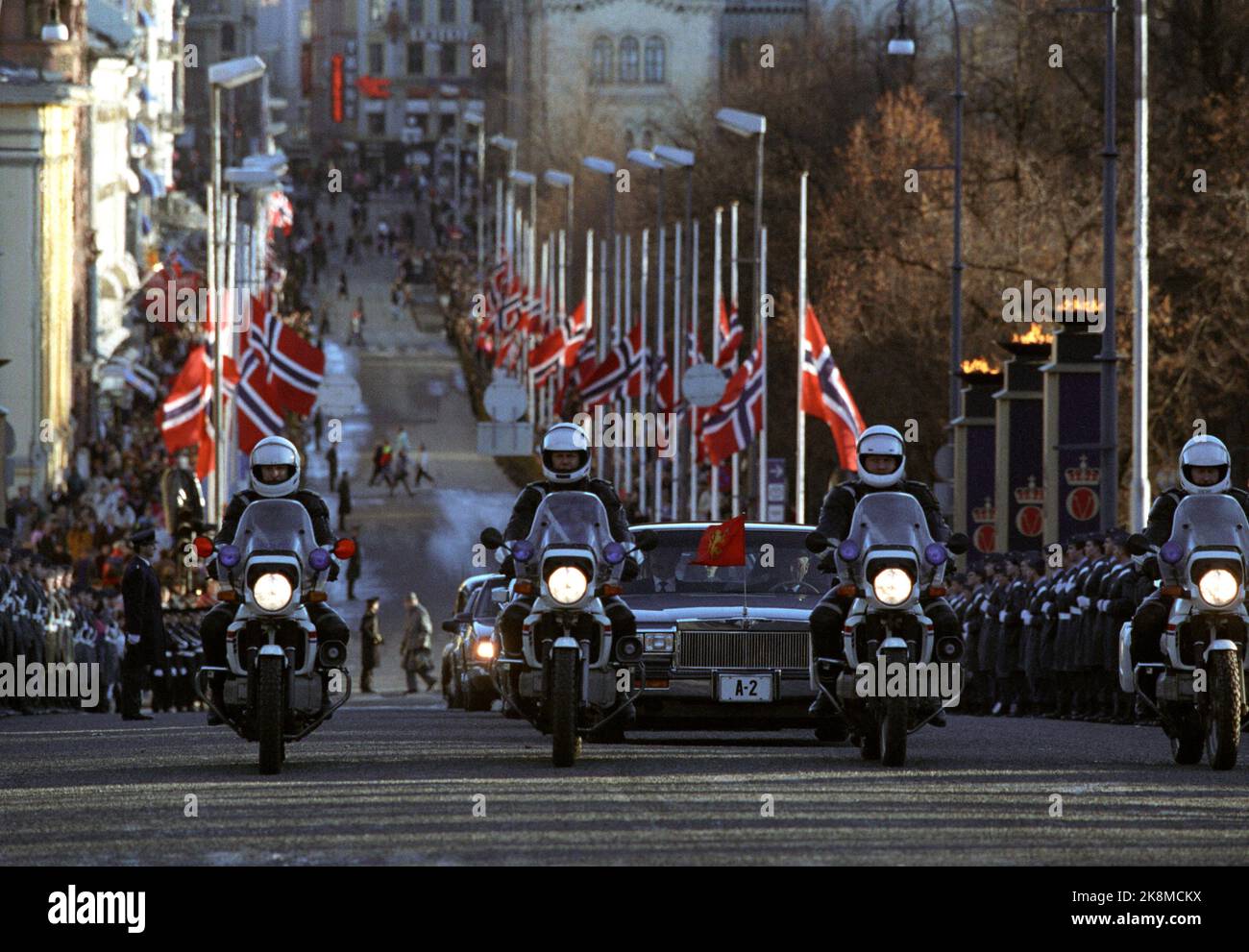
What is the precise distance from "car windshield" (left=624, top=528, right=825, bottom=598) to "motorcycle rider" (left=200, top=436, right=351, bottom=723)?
13.9ft

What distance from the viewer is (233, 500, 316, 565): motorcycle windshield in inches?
732

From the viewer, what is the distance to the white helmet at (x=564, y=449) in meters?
19.2

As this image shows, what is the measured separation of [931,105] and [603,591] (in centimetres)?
7814

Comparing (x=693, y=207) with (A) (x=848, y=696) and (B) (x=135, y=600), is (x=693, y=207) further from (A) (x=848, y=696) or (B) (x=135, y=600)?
(A) (x=848, y=696)

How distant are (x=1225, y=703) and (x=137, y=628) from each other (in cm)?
1441

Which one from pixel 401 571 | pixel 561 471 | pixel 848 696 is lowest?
pixel 401 571

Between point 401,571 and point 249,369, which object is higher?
point 249,369

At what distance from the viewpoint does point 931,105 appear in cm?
9581

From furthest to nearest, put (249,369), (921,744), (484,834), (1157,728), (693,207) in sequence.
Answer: (693,207) < (249,369) < (1157,728) < (921,744) < (484,834)

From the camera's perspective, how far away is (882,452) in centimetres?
1898

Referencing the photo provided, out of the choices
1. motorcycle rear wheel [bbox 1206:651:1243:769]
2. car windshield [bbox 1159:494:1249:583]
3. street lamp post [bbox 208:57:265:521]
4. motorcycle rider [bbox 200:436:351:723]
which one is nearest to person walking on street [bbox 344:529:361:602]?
street lamp post [bbox 208:57:265:521]

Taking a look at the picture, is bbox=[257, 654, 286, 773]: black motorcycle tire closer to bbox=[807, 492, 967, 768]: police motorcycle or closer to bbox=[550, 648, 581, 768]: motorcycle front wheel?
bbox=[550, 648, 581, 768]: motorcycle front wheel

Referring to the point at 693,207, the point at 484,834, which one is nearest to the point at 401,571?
the point at 693,207

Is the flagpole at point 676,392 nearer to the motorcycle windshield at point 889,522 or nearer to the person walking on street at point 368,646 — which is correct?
the person walking on street at point 368,646
